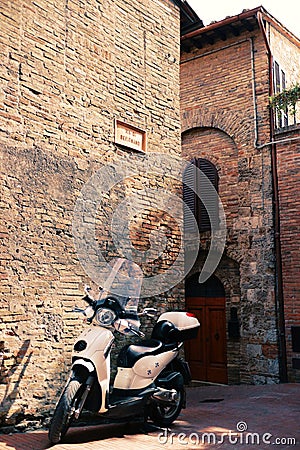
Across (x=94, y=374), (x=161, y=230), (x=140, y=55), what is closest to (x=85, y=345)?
(x=94, y=374)

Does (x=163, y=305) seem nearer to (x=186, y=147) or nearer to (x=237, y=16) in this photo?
(x=186, y=147)

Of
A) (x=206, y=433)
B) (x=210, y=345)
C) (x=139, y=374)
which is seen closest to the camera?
(x=139, y=374)

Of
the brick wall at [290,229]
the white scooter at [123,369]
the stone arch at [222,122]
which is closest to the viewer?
the white scooter at [123,369]

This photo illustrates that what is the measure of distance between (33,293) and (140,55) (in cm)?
428

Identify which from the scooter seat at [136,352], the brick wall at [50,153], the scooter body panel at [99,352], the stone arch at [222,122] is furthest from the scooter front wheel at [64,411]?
the stone arch at [222,122]

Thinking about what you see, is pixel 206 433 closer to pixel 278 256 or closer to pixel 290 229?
pixel 278 256

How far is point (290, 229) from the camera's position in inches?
388

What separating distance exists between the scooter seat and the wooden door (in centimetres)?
543

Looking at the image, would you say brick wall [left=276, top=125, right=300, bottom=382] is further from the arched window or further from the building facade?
the arched window

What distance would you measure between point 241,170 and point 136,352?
6.36m

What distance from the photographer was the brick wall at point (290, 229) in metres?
9.55

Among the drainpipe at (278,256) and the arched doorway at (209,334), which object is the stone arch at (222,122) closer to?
the drainpipe at (278,256)

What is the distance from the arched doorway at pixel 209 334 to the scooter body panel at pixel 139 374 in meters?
5.56

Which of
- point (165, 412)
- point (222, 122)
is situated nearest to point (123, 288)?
point (165, 412)
